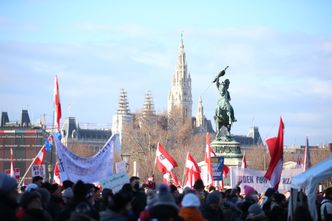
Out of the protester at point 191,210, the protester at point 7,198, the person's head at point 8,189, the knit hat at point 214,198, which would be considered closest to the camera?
the protester at point 7,198

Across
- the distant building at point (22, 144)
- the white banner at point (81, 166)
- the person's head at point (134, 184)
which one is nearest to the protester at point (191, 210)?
the person's head at point (134, 184)

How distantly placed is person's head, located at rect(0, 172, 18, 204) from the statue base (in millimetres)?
33424

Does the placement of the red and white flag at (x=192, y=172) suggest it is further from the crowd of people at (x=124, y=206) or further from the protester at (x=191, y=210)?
the protester at (x=191, y=210)

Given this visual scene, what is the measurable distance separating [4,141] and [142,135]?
1515 inches

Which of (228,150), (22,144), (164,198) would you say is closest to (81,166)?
(164,198)

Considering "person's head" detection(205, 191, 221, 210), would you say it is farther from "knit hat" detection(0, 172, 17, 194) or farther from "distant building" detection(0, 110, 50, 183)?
"distant building" detection(0, 110, 50, 183)

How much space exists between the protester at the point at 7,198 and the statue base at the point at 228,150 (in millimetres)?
33457

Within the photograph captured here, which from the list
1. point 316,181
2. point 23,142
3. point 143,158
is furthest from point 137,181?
point 23,142

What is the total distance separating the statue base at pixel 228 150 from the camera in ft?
156

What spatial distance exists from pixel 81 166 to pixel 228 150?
74.7 feet

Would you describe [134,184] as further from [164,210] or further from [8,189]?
[8,189]

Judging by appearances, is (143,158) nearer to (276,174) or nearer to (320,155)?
(320,155)

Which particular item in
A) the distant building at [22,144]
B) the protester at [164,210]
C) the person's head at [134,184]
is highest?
the distant building at [22,144]

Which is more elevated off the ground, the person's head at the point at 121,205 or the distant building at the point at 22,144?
the distant building at the point at 22,144
